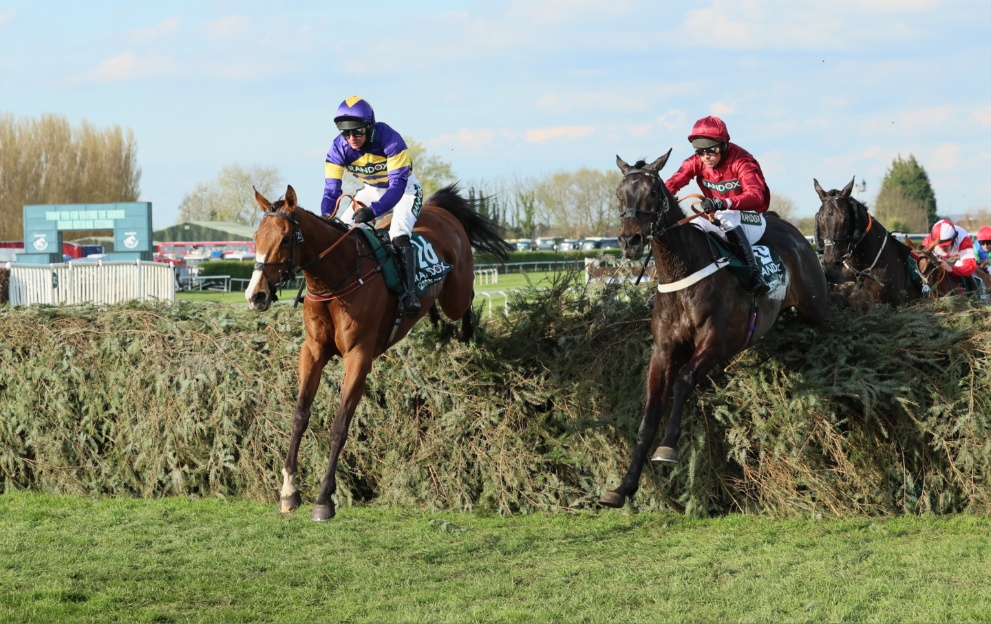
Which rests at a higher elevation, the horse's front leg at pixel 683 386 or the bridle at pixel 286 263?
the bridle at pixel 286 263

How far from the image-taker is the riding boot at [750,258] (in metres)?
6.77

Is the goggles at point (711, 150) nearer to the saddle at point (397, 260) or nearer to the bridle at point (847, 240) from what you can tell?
the saddle at point (397, 260)

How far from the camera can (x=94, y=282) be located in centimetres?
2167

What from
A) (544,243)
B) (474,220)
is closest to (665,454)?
(474,220)

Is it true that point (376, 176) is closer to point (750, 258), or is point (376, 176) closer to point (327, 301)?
point (327, 301)

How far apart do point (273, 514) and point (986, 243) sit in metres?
9.14

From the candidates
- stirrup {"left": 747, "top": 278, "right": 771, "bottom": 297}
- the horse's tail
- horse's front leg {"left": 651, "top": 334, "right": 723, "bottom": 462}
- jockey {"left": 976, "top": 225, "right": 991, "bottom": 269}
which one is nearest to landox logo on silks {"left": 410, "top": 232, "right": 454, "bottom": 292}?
the horse's tail

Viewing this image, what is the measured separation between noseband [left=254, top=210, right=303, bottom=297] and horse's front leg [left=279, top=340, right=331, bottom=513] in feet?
2.15

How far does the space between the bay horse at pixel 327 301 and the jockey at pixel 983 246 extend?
6923 mm

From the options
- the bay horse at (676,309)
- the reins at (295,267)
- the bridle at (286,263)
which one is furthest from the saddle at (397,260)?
the bay horse at (676,309)

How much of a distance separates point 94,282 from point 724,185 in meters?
17.7

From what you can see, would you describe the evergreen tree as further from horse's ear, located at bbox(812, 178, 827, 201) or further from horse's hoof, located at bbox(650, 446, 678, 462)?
horse's hoof, located at bbox(650, 446, 678, 462)

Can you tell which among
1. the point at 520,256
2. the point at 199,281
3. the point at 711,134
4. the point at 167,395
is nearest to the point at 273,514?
the point at 167,395

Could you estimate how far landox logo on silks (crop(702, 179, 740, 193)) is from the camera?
7168 millimetres
